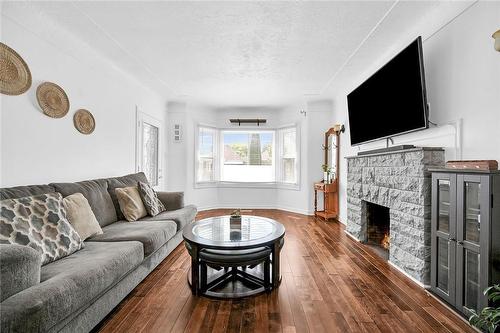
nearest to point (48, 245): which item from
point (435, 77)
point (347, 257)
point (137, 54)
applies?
point (137, 54)

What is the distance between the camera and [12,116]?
2219 mm

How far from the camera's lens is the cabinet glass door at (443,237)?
202 cm

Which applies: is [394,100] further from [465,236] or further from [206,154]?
[206,154]

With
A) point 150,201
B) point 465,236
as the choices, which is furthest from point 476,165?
point 150,201

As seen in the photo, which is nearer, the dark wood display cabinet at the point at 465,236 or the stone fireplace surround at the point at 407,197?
the dark wood display cabinet at the point at 465,236

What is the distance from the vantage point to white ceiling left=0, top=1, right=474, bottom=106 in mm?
2342

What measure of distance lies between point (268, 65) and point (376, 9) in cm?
154

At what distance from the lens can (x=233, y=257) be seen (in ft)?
7.03

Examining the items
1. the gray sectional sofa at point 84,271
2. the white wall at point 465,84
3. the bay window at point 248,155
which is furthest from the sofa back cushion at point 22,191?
the bay window at point 248,155

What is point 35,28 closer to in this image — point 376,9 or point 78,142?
point 78,142

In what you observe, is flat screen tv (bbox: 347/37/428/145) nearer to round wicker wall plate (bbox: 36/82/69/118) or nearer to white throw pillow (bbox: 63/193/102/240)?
white throw pillow (bbox: 63/193/102/240)

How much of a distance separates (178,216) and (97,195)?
0.96 meters

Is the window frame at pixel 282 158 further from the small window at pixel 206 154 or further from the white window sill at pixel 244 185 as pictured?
the small window at pixel 206 154

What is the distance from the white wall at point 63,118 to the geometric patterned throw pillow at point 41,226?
1.76 feet
